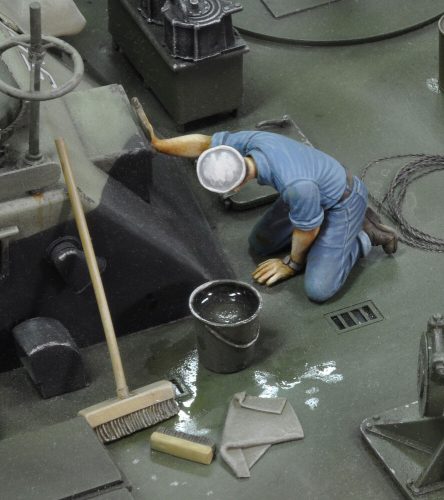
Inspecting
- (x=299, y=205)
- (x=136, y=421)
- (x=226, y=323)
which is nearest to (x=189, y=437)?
(x=136, y=421)

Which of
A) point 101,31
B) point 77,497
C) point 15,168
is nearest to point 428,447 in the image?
point 77,497

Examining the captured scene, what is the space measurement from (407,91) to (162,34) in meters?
1.17

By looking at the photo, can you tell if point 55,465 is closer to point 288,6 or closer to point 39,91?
point 39,91

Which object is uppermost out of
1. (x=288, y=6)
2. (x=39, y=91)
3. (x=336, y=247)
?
(x=39, y=91)

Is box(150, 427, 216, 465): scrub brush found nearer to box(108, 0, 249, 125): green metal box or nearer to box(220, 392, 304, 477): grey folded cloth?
box(220, 392, 304, 477): grey folded cloth

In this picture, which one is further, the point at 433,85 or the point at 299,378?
the point at 433,85

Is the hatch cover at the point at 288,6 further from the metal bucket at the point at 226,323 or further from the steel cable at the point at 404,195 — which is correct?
the metal bucket at the point at 226,323

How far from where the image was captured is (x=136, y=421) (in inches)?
182

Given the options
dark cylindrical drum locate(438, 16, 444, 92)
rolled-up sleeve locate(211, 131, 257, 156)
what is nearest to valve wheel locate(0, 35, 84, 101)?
rolled-up sleeve locate(211, 131, 257, 156)

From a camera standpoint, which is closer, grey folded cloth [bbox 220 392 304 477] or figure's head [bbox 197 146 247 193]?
grey folded cloth [bbox 220 392 304 477]

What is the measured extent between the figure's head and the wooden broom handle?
19.3 inches

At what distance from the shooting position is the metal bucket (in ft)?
15.4

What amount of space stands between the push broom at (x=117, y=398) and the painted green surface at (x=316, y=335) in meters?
0.06

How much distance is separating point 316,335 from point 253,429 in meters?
0.55
